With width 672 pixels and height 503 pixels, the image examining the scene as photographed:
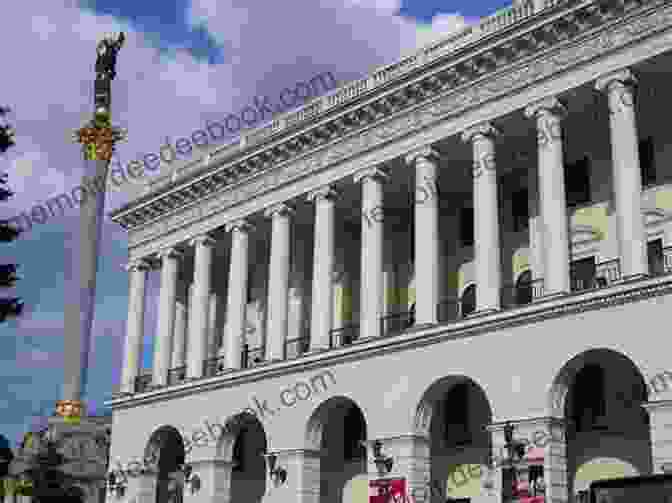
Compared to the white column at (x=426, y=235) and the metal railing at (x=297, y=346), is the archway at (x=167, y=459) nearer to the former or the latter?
the metal railing at (x=297, y=346)

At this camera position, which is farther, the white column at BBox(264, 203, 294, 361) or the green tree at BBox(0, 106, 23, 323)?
the white column at BBox(264, 203, 294, 361)

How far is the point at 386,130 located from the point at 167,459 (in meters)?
19.1

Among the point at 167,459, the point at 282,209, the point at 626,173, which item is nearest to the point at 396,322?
the point at 282,209

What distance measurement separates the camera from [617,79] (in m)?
28.2

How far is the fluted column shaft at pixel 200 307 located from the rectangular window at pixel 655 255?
19.5 metres

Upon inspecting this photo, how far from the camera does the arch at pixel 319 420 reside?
34375 mm

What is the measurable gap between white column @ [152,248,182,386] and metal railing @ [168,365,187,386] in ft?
Answer: 1.12

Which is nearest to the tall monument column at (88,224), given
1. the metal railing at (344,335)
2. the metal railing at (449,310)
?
the metal railing at (344,335)

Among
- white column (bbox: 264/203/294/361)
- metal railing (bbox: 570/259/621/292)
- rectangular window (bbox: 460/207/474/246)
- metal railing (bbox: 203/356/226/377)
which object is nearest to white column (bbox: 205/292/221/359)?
metal railing (bbox: 203/356/226/377)

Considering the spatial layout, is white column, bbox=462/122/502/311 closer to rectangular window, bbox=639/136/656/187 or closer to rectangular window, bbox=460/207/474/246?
rectangular window, bbox=460/207/474/246

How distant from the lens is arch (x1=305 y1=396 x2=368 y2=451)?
113 feet

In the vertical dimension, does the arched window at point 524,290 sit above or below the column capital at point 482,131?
below

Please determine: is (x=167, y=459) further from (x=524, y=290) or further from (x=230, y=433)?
(x=524, y=290)

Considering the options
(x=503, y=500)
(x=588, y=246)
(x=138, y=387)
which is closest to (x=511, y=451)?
(x=503, y=500)
